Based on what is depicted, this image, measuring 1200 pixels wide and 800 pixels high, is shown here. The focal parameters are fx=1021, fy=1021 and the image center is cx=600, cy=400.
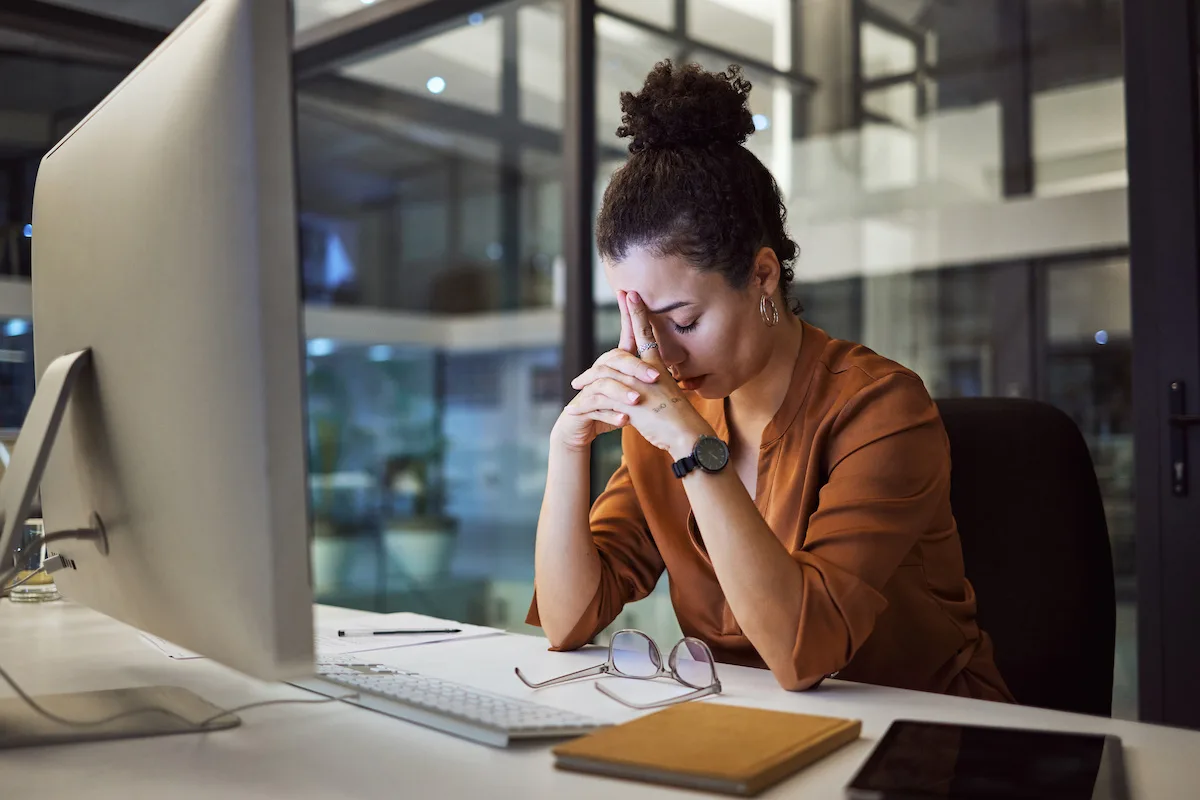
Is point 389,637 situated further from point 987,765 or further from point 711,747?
point 987,765

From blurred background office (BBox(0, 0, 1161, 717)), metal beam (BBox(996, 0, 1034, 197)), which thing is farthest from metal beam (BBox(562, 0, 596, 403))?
metal beam (BBox(996, 0, 1034, 197))

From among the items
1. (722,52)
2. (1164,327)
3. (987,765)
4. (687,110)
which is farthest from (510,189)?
(987,765)

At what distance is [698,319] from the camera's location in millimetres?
1398

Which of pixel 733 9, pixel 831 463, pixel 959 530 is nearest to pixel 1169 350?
pixel 959 530

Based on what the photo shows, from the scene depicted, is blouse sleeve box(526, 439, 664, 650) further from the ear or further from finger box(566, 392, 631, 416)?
the ear

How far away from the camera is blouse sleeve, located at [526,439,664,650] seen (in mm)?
1443

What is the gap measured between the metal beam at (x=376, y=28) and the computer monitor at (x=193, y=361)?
99.4 inches

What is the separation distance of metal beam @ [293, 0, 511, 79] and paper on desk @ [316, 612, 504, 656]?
2.33 meters

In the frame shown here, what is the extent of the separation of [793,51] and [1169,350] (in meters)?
1.47

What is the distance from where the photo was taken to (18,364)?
2549 millimetres

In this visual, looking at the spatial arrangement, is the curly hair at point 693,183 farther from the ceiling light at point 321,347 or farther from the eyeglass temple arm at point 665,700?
the ceiling light at point 321,347

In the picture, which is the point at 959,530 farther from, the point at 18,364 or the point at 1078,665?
Result: the point at 18,364

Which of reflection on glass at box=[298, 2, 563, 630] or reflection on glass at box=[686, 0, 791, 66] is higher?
reflection on glass at box=[686, 0, 791, 66]

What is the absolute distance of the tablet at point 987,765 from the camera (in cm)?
66
